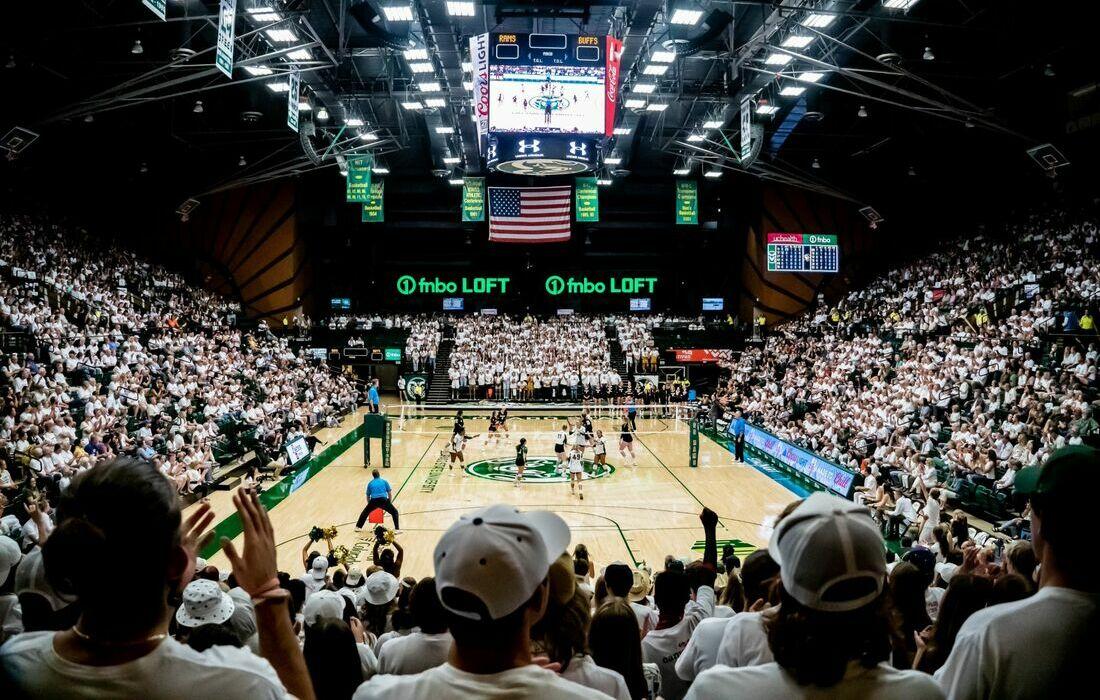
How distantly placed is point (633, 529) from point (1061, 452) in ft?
42.8

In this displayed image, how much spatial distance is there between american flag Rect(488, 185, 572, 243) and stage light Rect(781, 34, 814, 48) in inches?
643

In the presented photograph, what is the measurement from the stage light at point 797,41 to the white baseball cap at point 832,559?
1795 cm

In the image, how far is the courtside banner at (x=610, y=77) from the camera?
56.3ft

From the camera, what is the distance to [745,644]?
310 cm

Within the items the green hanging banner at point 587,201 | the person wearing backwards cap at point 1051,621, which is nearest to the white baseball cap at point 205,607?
the person wearing backwards cap at point 1051,621

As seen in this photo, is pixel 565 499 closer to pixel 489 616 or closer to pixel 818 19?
pixel 818 19

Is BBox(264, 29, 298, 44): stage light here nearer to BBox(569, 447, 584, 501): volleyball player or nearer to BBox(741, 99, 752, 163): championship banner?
BBox(569, 447, 584, 501): volleyball player

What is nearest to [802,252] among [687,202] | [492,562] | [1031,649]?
[687,202]

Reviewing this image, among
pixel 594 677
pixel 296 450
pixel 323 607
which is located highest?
pixel 594 677

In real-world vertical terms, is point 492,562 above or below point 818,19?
below

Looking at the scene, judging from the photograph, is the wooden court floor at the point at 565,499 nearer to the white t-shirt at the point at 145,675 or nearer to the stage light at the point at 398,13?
the white t-shirt at the point at 145,675

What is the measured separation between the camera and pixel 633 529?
48.6 ft

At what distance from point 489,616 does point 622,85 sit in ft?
79.2

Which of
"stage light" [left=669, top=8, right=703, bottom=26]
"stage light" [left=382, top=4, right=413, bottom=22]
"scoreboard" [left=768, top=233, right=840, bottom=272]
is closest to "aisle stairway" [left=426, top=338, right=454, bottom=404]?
"scoreboard" [left=768, top=233, right=840, bottom=272]
